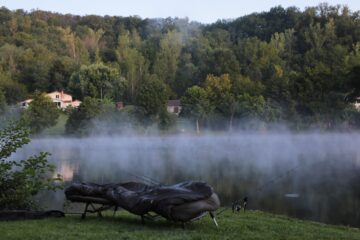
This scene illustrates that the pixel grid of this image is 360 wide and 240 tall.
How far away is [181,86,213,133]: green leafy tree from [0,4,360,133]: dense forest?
132 millimetres

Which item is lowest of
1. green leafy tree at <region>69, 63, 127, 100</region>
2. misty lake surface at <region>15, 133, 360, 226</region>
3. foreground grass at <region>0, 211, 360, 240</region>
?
misty lake surface at <region>15, 133, 360, 226</region>

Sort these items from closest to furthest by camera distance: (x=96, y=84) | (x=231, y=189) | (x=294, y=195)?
(x=294, y=195), (x=231, y=189), (x=96, y=84)

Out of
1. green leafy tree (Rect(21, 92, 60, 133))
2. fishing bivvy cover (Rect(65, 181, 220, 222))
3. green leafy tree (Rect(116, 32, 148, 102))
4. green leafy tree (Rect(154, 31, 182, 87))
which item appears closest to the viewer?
fishing bivvy cover (Rect(65, 181, 220, 222))

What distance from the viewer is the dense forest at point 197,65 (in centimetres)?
5509

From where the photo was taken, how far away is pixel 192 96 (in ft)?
203

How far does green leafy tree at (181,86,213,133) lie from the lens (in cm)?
5988

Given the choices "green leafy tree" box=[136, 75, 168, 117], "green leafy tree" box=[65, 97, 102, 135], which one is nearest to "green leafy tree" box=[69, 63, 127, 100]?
"green leafy tree" box=[136, 75, 168, 117]

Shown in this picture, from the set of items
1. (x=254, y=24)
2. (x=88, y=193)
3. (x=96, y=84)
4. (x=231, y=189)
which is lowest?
(x=231, y=189)

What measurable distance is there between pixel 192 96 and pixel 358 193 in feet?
147

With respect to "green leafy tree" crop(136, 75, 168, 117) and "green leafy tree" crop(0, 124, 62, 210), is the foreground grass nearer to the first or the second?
"green leafy tree" crop(0, 124, 62, 210)

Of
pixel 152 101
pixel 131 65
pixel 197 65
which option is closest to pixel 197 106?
pixel 152 101

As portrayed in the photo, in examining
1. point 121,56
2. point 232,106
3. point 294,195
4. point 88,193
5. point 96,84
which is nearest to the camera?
point 88,193

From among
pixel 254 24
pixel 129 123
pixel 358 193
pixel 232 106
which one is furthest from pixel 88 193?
pixel 254 24

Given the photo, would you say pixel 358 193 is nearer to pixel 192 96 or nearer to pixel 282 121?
pixel 282 121
